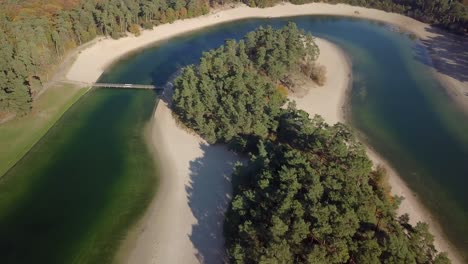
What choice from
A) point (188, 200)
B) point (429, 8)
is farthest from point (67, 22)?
point (429, 8)

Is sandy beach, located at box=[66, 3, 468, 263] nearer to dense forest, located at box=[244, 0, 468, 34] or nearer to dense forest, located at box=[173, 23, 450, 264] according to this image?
→ dense forest, located at box=[173, 23, 450, 264]

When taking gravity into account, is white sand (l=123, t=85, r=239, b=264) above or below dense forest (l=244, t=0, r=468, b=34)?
below

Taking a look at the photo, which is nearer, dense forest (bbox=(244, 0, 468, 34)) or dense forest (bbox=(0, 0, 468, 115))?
dense forest (bbox=(0, 0, 468, 115))

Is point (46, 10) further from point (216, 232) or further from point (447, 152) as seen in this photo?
point (447, 152)

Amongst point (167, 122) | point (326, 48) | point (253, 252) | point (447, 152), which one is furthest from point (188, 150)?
point (326, 48)

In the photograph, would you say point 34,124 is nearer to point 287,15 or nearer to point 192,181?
point 192,181

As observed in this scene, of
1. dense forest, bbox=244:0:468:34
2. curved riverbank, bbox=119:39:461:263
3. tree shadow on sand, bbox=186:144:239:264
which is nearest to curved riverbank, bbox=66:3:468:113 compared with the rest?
dense forest, bbox=244:0:468:34

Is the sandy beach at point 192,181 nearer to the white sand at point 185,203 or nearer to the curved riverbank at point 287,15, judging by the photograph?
the white sand at point 185,203

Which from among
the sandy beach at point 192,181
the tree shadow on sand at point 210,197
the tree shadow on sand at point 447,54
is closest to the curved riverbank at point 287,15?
the tree shadow on sand at point 447,54
